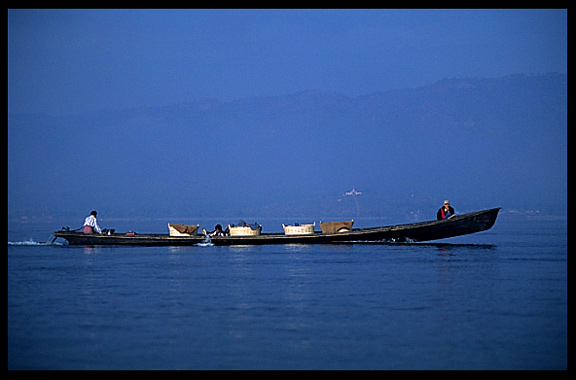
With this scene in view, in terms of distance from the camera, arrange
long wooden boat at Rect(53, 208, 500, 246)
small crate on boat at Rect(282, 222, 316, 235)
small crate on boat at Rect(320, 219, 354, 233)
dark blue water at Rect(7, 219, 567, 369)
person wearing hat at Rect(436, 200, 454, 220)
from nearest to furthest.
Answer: dark blue water at Rect(7, 219, 567, 369) < long wooden boat at Rect(53, 208, 500, 246) < person wearing hat at Rect(436, 200, 454, 220) < small crate on boat at Rect(320, 219, 354, 233) < small crate on boat at Rect(282, 222, 316, 235)

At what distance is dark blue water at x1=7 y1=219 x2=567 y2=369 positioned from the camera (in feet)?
56.5

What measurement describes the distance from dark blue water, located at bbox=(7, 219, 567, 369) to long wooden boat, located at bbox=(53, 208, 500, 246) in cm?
324

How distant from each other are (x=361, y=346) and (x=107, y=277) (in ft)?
55.8

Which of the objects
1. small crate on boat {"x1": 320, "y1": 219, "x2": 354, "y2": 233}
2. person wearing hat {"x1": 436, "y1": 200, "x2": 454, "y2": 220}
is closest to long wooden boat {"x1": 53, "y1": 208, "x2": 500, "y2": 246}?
small crate on boat {"x1": 320, "y1": 219, "x2": 354, "y2": 233}

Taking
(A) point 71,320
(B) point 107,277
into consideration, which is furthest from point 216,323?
(B) point 107,277

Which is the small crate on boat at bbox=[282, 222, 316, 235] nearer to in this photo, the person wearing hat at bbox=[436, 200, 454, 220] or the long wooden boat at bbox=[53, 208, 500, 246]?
the long wooden boat at bbox=[53, 208, 500, 246]

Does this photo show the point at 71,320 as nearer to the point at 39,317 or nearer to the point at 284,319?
the point at 39,317

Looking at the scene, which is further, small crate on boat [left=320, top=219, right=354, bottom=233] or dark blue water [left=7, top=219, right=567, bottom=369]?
small crate on boat [left=320, top=219, right=354, bottom=233]

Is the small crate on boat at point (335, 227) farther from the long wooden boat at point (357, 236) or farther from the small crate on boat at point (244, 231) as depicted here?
the small crate on boat at point (244, 231)

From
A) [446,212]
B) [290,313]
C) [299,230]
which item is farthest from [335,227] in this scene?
[290,313]

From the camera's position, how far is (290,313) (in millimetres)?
22797

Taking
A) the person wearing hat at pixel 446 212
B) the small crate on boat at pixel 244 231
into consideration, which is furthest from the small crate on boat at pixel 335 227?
the person wearing hat at pixel 446 212
